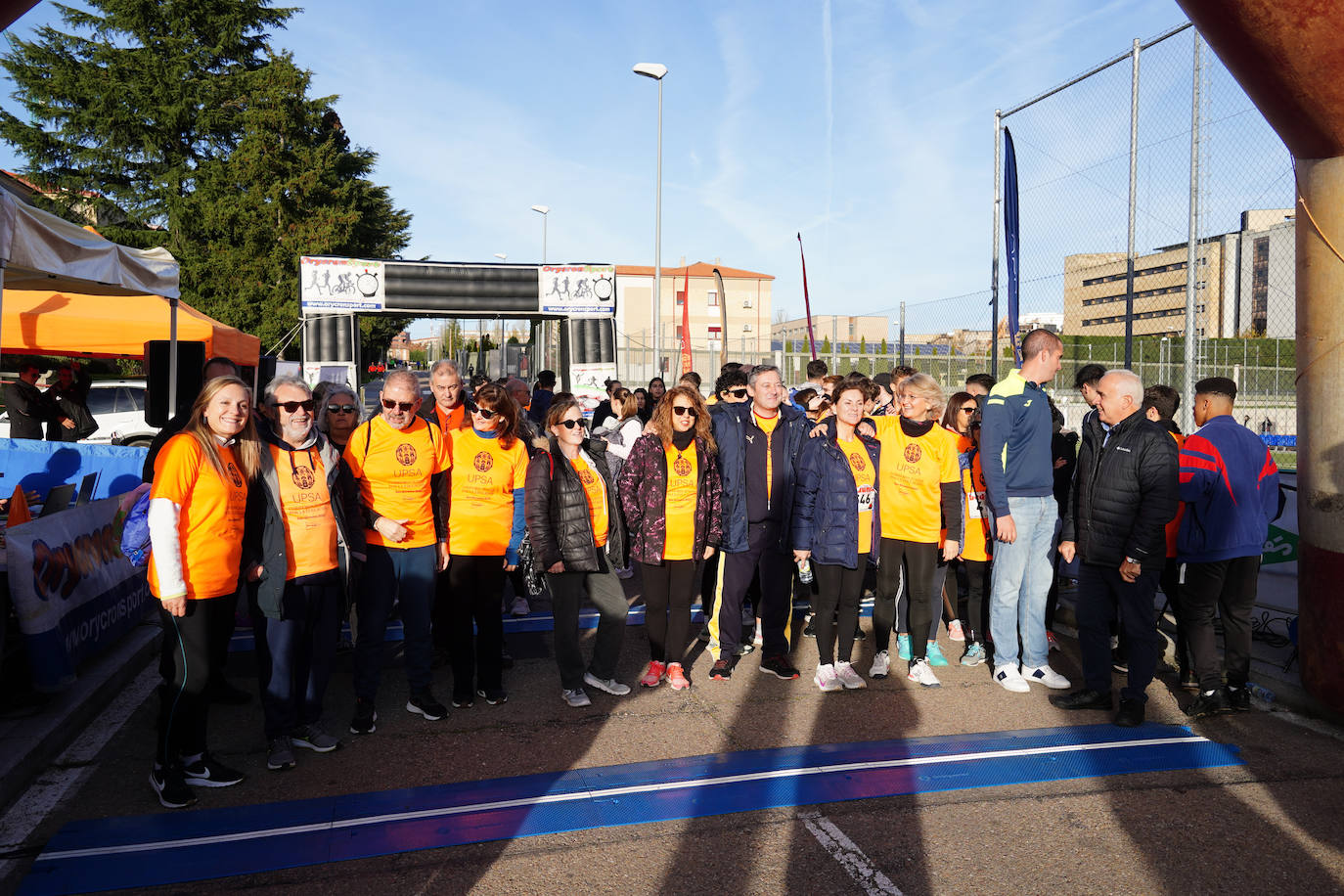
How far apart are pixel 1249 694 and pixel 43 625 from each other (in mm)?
7033

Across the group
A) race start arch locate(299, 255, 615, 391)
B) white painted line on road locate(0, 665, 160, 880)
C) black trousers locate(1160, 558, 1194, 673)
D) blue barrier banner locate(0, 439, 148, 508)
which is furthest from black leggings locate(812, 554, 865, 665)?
race start arch locate(299, 255, 615, 391)

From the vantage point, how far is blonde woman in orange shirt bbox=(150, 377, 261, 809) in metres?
4.07

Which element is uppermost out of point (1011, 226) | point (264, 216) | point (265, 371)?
point (264, 216)

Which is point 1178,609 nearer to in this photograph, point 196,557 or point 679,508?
point 679,508

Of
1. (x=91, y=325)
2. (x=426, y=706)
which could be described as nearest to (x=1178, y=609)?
(x=426, y=706)

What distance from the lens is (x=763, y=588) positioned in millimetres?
6281

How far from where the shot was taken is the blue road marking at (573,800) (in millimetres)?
3688

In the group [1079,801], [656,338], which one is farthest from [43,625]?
[656,338]

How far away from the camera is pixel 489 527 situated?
5477 millimetres

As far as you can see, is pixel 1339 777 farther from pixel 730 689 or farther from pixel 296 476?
pixel 296 476

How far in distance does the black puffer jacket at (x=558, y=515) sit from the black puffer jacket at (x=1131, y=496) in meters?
2.98

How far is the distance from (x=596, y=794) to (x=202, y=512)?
87.9 inches

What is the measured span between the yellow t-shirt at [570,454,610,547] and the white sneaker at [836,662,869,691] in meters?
1.79

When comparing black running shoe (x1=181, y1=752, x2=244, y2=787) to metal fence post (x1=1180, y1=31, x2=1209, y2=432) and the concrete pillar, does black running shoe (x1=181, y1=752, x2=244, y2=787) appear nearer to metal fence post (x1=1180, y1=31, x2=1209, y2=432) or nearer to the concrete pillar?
the concrete pillar
